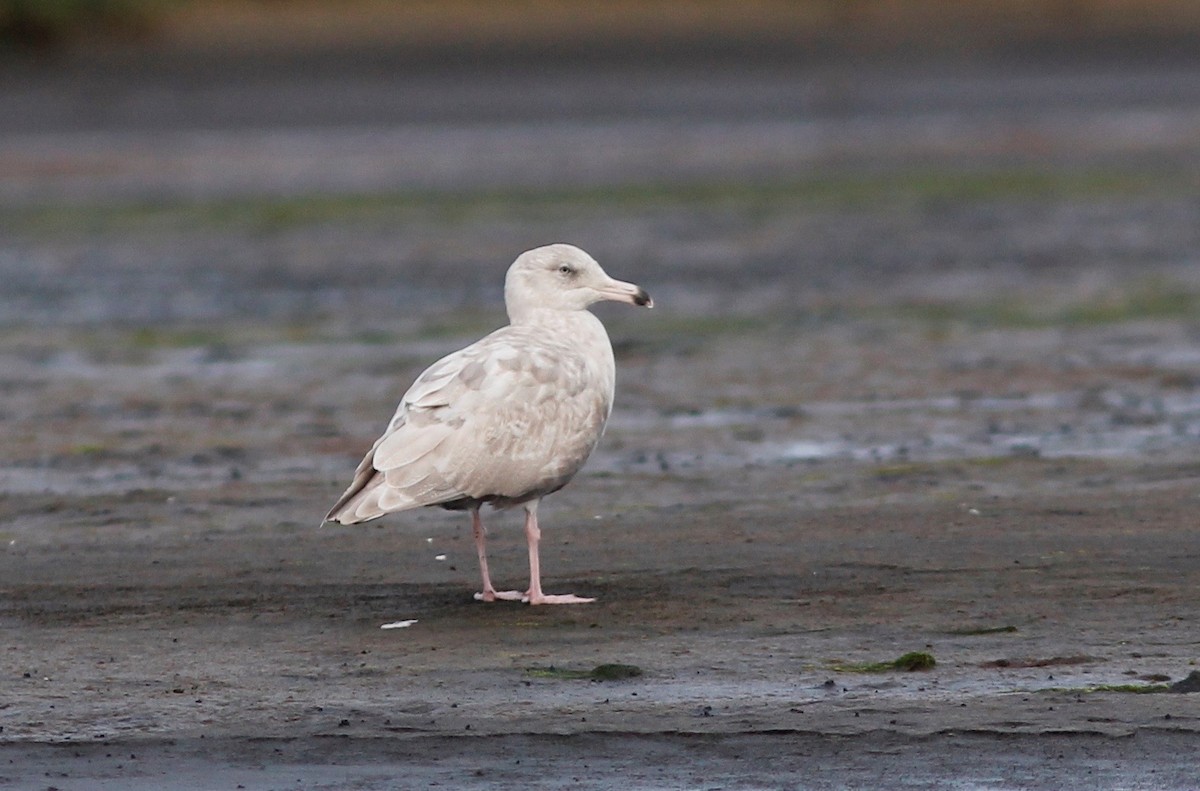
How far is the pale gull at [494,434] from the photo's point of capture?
25.7 ft

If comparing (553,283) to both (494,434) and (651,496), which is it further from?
(651,496)

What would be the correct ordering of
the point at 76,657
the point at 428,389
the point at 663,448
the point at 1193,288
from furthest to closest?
the point at 1193,288
the point at 663,448
the point at 428,389
the point at 76,657

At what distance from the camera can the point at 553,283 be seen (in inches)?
342

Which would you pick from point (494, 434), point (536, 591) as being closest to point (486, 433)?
point (494, 434)

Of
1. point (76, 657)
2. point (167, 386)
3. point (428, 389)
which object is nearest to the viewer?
point (76, 657)

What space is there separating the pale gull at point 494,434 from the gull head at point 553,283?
0.58ft

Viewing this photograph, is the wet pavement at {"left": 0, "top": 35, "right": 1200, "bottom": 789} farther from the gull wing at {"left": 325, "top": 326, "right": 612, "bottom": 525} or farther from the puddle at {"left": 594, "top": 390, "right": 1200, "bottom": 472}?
the gull wing at {"left": 325, "top": 326, "right": 612, "bottom": 525}

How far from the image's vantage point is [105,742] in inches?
249

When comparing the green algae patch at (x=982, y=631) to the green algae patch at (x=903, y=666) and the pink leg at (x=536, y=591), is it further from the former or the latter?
the pink leg at (x=536, y=591)

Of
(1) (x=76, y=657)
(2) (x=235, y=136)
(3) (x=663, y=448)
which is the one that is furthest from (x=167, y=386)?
(2) (x=235, y=136)

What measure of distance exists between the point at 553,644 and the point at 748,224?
15.4 meters

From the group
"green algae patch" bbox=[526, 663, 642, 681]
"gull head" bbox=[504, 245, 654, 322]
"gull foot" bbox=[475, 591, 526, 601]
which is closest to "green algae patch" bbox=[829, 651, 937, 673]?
"green algae patch" bbox=[526, 663, 642, 681]

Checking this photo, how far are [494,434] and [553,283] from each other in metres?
0.96

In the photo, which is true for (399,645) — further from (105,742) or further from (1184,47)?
(1184,47)
